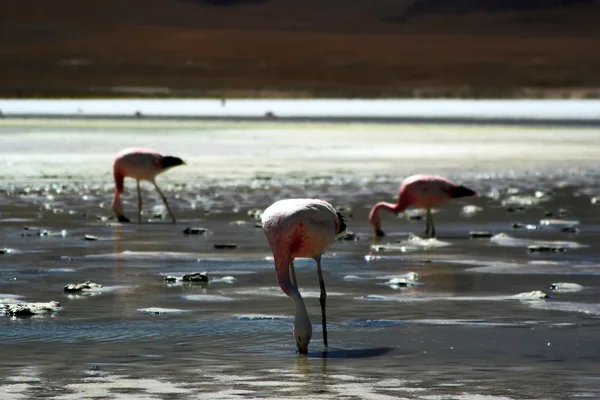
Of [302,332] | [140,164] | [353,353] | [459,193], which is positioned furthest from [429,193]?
[302,332]

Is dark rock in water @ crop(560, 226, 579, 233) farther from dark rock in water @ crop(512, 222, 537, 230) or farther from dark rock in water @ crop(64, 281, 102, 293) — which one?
dark rock in water @ crop(64, 281, 102, 293)

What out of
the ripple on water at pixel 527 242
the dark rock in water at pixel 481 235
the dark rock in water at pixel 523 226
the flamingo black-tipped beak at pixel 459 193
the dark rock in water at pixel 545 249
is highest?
the flamingo black-tipped beak at pixel 459 193

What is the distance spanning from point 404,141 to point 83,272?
120 ft

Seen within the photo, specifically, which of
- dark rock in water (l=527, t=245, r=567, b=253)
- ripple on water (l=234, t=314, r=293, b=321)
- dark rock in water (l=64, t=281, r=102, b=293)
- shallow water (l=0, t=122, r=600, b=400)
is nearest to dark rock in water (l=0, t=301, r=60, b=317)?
shallow water (l=0, t=122, r=600, b=400)

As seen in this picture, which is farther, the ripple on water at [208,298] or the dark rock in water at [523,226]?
the dark rock in water at [523,226]

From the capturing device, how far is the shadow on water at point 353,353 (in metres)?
10.2

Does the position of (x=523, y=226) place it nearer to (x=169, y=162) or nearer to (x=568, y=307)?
(x=169, y=162)

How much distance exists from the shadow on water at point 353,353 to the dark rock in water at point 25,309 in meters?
2.75

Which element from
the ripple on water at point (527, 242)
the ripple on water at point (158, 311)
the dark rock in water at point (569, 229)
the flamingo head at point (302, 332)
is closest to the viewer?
the flamingo head at point (302, 332)

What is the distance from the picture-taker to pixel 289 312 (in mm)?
12102

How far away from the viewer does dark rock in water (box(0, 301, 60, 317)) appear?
1184 centimetres

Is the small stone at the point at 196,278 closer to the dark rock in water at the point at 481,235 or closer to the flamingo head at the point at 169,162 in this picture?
the dark rock in water at the point at 481,235

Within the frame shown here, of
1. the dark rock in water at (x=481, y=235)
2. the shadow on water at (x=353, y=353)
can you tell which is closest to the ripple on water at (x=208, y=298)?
the shadow on water at (x=353, y=353)

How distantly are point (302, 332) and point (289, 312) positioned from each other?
197cm
